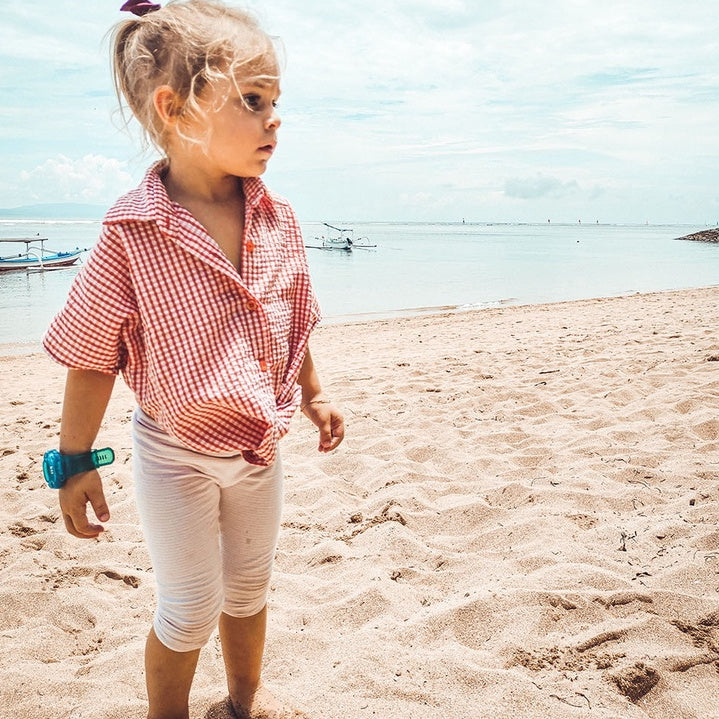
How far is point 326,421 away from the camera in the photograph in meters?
1.88

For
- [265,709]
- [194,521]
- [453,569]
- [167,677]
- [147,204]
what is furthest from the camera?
[453,569]

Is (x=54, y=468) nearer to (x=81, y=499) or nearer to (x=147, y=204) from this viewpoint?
(x=81, y=499)

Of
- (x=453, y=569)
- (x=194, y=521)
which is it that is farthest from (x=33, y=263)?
(x=194, y=521)

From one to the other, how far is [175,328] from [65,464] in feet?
1.36

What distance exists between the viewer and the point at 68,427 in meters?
1.52

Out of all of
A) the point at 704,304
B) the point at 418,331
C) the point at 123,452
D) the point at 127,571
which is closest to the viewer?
the point at 127,571

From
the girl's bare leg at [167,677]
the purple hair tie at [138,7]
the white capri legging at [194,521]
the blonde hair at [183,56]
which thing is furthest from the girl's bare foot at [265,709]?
the purple hair tie at [138,7]

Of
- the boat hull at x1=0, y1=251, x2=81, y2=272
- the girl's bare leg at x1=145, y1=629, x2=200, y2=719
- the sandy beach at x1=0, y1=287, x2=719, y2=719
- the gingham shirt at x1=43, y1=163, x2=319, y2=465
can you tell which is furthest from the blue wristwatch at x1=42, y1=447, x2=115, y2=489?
the boat hull at x1=0, y1=251, x2=81, y2=272

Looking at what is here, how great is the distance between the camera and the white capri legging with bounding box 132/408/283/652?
1519 millimetres

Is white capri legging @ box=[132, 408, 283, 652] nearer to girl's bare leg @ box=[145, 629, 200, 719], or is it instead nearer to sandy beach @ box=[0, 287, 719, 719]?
girl's bare leg @ box=[145, 629, 200, 719]

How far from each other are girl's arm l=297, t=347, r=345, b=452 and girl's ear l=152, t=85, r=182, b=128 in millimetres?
702

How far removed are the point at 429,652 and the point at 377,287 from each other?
1762cm

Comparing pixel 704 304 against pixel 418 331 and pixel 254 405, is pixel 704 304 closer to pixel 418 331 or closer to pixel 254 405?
pixel 418 331

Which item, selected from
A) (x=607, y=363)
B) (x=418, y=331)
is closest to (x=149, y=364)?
(x=607, y=363)
